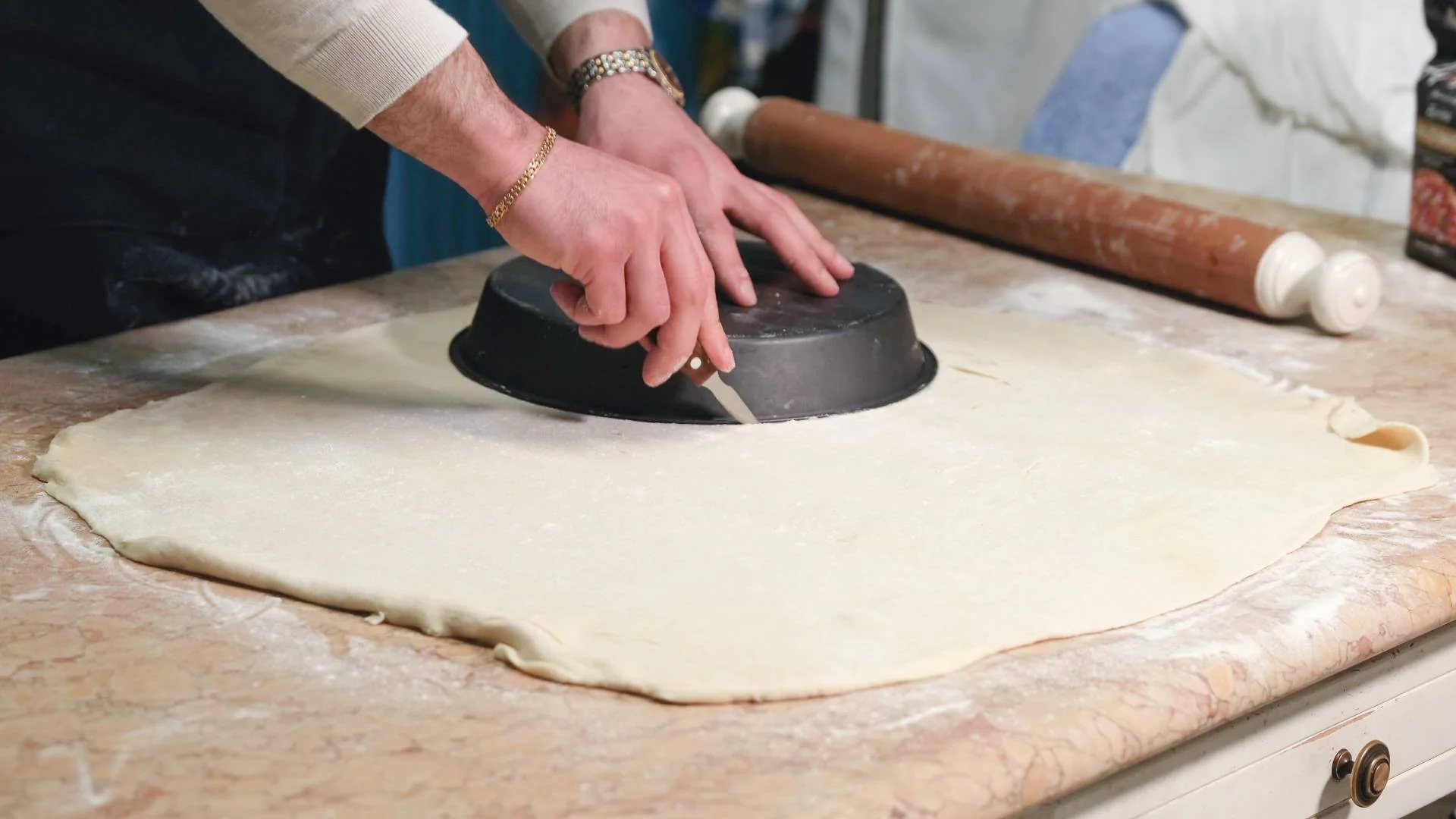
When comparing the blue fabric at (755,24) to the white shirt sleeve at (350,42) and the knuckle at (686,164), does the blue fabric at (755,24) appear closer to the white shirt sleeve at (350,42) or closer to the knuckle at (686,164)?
the knuckle at (686,164)

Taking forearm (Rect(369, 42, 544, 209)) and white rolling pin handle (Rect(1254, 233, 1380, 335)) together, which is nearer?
forearm (Rect(369, 42, 544, 209))

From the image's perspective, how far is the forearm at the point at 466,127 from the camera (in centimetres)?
108

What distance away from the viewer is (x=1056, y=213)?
172 cm

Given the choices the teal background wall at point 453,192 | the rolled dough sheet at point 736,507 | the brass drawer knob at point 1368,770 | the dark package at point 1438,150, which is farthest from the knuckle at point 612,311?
the teal background wall at point 453,192

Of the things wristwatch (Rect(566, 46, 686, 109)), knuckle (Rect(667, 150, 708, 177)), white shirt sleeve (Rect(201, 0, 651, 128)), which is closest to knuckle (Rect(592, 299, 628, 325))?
white shirt sleeve (Rect(201, 0, 651, 128))

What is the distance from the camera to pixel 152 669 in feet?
2.73

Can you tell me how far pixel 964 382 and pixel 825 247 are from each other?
0.19m

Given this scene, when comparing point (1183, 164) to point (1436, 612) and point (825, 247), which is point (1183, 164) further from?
point (1436, 612)

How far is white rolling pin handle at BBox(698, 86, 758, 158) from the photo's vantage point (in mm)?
2139

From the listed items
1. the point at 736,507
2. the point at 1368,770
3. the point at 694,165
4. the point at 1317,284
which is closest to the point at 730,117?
the point at 694,165

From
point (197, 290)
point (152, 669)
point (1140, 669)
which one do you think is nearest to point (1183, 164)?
point (197, 290)

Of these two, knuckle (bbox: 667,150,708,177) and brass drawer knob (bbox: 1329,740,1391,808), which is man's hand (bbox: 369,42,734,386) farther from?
brass drawer knob (bbox: 1329,740,1391,808)

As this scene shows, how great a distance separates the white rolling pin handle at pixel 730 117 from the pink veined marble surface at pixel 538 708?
123 centimetres

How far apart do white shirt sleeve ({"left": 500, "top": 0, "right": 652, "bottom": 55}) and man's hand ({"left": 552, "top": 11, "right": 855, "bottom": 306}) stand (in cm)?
2
